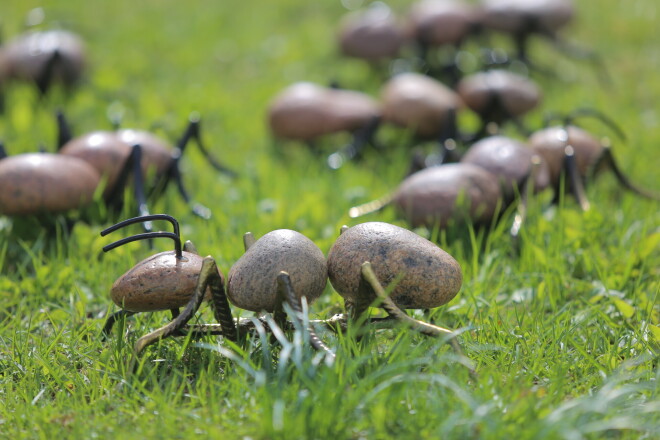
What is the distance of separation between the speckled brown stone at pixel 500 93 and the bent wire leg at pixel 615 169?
0.94m

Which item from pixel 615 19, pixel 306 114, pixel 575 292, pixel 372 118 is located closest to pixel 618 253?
pixel 575 292

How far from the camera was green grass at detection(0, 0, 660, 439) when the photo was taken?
1.99 m

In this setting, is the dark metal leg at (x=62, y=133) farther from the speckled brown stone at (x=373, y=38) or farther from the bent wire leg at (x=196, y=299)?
the speckled brown stone at (x=373, y=38)

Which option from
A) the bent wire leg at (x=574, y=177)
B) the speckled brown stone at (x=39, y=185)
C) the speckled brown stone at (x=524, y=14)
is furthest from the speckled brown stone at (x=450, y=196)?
the speckled brown stone at (x=524, y=14)

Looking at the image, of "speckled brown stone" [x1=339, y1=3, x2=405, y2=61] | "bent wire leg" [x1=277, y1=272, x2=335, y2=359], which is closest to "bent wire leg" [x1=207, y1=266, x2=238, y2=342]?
"bent wire leg" [x1=277, y1=272, x2=335, y2=359]

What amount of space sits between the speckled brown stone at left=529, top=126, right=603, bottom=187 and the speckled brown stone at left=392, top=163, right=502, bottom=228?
48 centimetres

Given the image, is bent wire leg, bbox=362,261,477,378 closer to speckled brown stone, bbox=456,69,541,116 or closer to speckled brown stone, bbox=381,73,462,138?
speckled brown stone, bbox=381,73,462,138

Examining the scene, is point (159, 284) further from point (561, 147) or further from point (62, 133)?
point (561, 147)

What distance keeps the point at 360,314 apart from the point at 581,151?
208cm

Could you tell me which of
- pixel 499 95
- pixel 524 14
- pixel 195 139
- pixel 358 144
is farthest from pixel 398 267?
pixel 524 14

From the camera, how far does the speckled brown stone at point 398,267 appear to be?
7.41ft

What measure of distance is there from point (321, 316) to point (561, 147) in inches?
67.9

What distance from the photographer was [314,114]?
4.66 m

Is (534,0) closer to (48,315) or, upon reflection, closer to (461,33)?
(461,33)
